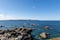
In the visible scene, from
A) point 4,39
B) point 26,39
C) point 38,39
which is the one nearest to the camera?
point 4,39

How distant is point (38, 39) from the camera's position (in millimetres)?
25234

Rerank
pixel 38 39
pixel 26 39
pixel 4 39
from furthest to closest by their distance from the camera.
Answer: pixel 38 39
pixel 26 39
pixel 4 39

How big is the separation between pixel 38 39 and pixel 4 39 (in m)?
10.2

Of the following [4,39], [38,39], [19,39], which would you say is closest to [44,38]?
[38,39]

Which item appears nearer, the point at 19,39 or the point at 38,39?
the point at 19,39

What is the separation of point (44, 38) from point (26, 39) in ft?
22.1

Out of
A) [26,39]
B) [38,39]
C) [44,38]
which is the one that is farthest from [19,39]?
[44,38]

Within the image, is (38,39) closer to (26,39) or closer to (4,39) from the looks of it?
(26,39)

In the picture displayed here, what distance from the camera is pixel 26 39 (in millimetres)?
21938

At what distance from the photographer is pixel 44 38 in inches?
1024

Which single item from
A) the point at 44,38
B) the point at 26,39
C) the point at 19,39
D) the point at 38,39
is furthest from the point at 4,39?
the point at 44,38

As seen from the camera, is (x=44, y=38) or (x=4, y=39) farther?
(x=44, y=38)

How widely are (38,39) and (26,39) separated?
189 inches

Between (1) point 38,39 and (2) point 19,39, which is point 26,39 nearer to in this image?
(2) point 19,39
